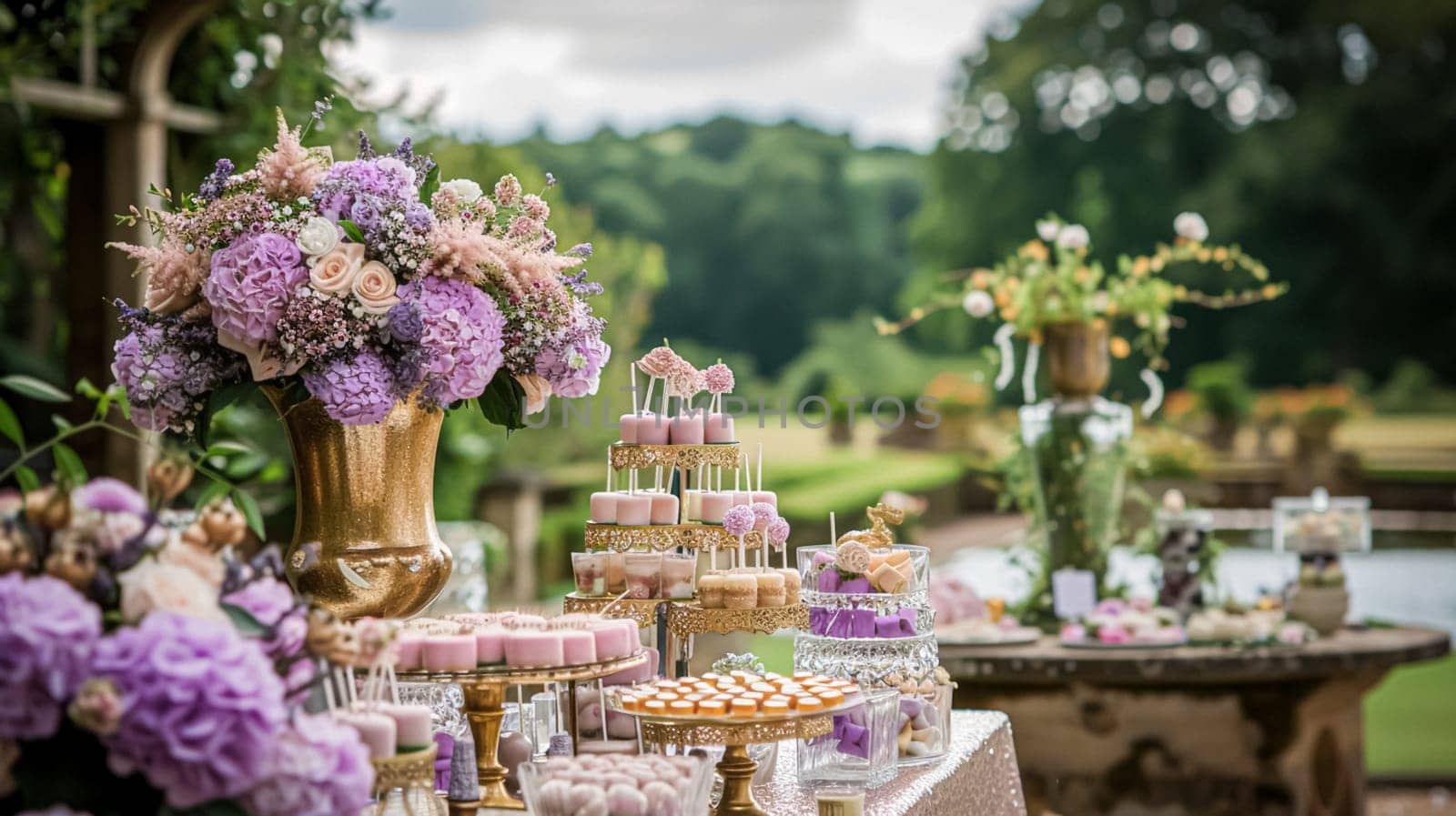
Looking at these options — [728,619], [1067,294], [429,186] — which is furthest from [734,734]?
[1067,294]

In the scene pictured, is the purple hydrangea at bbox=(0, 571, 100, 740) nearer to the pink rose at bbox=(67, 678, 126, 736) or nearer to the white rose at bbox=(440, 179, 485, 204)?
the pink rose at bbox=(67, 678, 126, 736)

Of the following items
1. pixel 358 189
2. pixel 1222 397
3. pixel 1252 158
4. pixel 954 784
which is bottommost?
pixel 954 784

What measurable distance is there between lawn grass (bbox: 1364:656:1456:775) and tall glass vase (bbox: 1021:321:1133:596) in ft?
10.6

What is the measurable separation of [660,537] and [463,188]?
66 centimetres

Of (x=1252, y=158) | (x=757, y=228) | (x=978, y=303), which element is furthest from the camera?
(x=757, y=228)

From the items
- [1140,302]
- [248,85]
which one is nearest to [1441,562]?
[1140,302]

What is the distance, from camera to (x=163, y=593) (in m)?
1.32

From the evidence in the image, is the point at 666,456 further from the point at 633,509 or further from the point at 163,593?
the point at 163,593

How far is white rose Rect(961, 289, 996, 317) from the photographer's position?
5.15m

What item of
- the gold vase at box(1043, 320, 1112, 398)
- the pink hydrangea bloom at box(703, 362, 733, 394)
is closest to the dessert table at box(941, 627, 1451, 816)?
the gold vase at box(1043, 320, 1112, 398)

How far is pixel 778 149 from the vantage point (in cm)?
3034

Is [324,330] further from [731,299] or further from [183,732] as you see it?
[731,299]

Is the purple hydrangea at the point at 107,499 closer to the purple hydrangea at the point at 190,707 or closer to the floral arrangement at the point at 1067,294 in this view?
the purple hydrangea at the point at 190,707

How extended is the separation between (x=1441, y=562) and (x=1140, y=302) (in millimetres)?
12498
